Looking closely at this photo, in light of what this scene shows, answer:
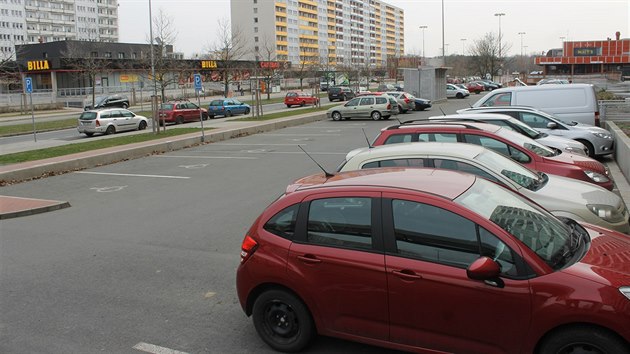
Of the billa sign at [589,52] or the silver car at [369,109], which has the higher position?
the billa sign at [589,52]

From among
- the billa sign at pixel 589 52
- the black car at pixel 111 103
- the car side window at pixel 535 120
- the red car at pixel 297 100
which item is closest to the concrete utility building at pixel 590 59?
the billa sign at pixel 589 52

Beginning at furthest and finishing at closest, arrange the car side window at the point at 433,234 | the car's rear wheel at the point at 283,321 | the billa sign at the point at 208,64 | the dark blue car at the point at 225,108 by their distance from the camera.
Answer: the billa sign at the point at 208,64 < the dark blue car at the point at 225,108 < the car's rear wheel at the point at 283,321 < the car side window at the point at 433,234

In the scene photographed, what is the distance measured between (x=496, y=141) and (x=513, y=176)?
1.59m

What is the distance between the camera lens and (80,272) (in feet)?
22.9

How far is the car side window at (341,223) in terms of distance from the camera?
4.27 metres

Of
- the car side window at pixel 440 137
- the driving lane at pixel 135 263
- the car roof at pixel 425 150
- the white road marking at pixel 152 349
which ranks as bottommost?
the white road marking at pixel 152 349

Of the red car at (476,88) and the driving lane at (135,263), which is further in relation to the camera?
the red car at (476,88)

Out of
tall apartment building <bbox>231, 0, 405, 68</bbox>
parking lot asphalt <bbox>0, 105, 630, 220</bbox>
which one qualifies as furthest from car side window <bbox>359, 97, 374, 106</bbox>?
tall apartment building <bbox>231, 0, 405, 68</bbox>

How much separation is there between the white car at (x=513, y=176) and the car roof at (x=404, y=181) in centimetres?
147

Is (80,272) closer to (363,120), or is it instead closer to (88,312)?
(88,312)

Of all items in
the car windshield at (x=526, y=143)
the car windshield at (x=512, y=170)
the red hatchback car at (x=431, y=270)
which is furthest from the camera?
the car windshield at (x=526, y=143)

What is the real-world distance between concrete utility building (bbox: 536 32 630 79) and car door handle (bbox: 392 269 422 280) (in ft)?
302

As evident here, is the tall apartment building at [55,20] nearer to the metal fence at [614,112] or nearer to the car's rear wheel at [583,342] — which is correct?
the metal fence at [614,112]

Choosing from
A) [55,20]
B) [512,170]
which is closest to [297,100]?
[512,170]
